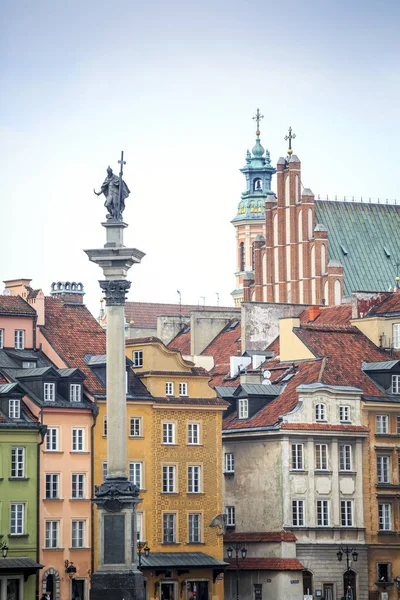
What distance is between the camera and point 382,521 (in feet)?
395

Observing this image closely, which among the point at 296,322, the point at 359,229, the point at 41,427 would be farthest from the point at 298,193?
the point at 41,427

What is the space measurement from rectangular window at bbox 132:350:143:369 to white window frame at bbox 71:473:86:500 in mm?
7929

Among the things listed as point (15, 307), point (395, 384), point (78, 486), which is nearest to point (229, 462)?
point (395, 384)

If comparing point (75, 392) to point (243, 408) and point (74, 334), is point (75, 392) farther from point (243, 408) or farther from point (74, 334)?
point (243, 408)

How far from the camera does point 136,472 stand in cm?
11388

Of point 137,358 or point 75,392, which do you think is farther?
point 137,358

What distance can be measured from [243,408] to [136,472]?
905 cm

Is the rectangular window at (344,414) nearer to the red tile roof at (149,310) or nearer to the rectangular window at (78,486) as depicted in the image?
the rectangular window at (78,486)

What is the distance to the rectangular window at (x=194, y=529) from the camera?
4537 inches

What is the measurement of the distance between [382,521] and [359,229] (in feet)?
136

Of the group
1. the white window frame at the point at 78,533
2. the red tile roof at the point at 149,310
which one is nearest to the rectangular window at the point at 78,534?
the white window frame at the point at 78,533

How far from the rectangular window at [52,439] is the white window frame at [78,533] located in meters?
3.52

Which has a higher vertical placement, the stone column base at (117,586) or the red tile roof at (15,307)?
the red tile roof at (15,307)

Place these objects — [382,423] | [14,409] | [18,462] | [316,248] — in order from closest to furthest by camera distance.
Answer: [18,462] → [14,409] → [382,423] → [316,248]
